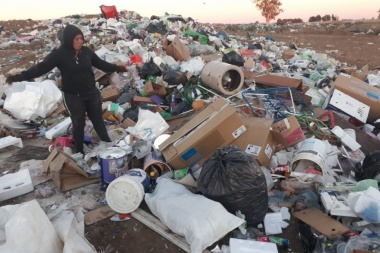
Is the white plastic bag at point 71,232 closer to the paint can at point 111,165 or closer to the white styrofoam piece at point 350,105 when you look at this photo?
the paint can at point 111,165

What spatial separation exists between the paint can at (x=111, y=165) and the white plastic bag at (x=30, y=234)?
0.85 m

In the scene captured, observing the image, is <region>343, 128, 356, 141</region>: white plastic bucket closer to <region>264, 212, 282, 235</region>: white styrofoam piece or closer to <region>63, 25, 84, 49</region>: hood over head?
<region>264, 212, 282, 235</region>: white styrofoam piece

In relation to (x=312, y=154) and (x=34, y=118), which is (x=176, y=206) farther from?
(x=34, y=118)

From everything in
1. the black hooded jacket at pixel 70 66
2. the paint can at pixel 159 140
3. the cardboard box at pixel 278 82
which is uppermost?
the black hooded jacket at pixel 70 66

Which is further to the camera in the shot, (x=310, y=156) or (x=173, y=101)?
(x=173, y=101)

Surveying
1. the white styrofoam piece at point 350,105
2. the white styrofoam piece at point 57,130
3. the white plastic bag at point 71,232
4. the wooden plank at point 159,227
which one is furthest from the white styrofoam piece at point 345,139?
the white styrofoam piece at point 57,130

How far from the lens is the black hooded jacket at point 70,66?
3.16m

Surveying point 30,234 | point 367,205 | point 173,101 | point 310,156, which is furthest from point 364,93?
point 30,234

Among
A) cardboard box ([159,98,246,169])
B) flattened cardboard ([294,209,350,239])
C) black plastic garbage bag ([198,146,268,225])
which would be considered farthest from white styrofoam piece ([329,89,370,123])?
black plastic garbage bag ([198,146,268,225])

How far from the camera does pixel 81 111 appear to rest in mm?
3520

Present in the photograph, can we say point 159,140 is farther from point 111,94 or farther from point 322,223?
point 111,94

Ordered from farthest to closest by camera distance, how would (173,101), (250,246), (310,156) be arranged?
(173,101) → (310,156) → (250,246)

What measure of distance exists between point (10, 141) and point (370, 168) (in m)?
4.31

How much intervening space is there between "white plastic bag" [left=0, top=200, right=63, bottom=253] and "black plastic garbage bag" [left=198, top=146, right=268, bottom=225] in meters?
1.14
